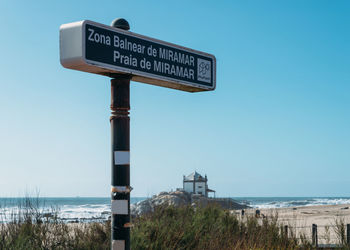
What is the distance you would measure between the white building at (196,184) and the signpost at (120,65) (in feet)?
164

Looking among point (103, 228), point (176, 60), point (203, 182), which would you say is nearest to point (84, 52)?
point (176, 60)

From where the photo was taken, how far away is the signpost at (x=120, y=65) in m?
4.14

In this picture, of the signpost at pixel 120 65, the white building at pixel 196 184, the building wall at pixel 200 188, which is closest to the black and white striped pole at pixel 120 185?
the signpost at pixel 120 65

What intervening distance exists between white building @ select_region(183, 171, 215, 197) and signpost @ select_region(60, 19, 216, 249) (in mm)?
49966

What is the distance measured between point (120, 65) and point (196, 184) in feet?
167

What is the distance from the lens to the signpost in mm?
4145

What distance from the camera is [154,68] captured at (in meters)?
4.74

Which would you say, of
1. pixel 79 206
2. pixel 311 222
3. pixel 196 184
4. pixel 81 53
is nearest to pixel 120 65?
pixel 81 53

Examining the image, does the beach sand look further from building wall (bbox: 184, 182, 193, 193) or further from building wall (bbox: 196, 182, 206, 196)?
building wall (bbox: 184, 182, 193, 193)

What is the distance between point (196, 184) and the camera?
54656mm

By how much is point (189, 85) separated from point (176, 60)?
32cm

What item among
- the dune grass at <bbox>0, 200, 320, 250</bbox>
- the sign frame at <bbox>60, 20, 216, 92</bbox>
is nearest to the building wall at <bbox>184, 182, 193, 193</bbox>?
the dune grass at <bbox>0, 200, 320, 250</bbox>

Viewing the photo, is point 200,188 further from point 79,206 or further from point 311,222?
point 79,206

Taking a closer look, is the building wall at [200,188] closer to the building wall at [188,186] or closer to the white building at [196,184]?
the white building at [196,184]
